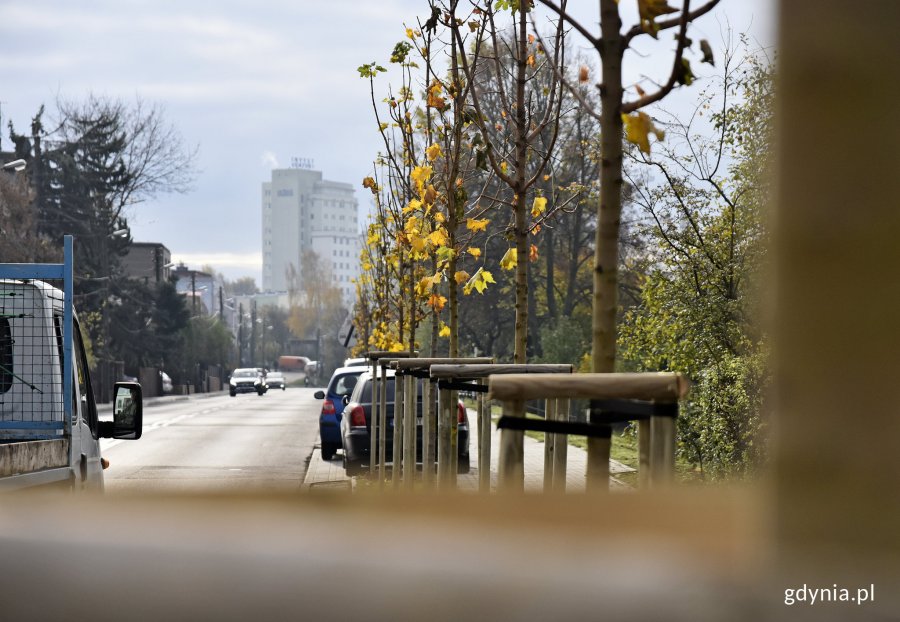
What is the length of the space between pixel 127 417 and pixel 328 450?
12.4 meters

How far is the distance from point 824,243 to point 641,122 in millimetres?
1748

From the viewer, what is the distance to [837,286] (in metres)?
0.93

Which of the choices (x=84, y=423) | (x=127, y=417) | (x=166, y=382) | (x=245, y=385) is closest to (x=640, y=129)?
(x=127, y=417)

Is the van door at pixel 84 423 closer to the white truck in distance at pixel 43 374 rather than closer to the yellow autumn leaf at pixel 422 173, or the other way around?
the white truck in distance at pixel 43 374

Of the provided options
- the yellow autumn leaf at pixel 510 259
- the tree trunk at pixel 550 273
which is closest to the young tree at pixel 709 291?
the yellow autumn leaf at pixel 510 259

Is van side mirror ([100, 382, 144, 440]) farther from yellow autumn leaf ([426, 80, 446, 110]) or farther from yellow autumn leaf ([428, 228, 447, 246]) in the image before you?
yellow autumn leaf ([426, 80, 446, 110])

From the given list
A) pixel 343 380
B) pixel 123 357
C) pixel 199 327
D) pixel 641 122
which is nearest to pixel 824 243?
pixel 641 122

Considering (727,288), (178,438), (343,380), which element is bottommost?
(178,438)

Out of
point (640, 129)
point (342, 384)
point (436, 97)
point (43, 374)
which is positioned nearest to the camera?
point (640, 129)

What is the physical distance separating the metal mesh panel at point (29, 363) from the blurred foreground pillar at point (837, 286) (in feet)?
19.4

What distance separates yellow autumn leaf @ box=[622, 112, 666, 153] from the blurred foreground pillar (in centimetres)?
168

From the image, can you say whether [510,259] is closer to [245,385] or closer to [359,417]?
[359,417]

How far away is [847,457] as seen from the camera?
3.07ft

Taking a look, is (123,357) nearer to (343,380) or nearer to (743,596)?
(343,380)
